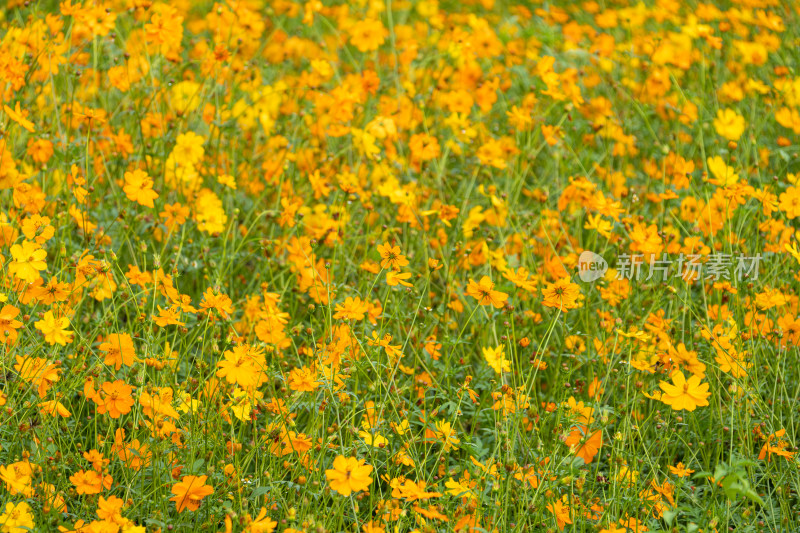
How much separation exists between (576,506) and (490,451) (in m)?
0.32

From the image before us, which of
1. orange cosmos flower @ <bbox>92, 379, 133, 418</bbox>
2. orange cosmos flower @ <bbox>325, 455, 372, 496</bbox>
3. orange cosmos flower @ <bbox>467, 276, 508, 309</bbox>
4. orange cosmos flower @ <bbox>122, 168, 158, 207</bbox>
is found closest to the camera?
orange cosmos flower @ <bbox>325, 455, 372, 496</bbox>

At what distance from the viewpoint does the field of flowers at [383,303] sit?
1661 millimetres

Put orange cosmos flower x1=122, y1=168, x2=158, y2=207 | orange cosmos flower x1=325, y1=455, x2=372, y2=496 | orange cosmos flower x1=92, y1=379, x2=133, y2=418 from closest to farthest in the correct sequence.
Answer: orange cosmos flower x1=325, y1=455, x2=372, y2=496, orange cosmos flower x1=92, y1=379, x2=133, y2=418, orange cosmos flower x1=122, y1=168, x2=158, y2=207

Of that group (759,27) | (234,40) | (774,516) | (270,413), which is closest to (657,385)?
(774,516)

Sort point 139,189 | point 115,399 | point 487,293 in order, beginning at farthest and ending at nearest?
point 139,189 → point 487,293 → point 115,399

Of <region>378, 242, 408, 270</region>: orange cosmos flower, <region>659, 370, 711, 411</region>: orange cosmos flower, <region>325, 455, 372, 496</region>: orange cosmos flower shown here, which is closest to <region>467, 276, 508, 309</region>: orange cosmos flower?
<region>378, 242, 408, 270</region>: orange cosmos flower

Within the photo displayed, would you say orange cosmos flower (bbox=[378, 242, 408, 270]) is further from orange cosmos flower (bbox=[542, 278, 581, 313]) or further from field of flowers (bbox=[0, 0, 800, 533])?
orange cosmos flower (bbox=[542, 278, 581, 313])

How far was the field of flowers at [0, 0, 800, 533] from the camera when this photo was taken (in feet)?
5.45

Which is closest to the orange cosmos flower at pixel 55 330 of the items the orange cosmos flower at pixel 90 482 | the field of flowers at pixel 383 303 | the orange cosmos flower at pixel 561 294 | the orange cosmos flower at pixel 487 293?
the field of flowers at pixel 383 303

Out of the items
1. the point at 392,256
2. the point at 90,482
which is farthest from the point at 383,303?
the point at 90,482

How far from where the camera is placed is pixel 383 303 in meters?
2.24

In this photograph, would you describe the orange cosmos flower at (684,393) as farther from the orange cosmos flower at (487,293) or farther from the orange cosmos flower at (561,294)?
the orange cosmos flower at (487,293)

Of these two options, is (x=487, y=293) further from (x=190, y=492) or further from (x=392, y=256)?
(x=190, y=492)

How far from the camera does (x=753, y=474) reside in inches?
70.9
